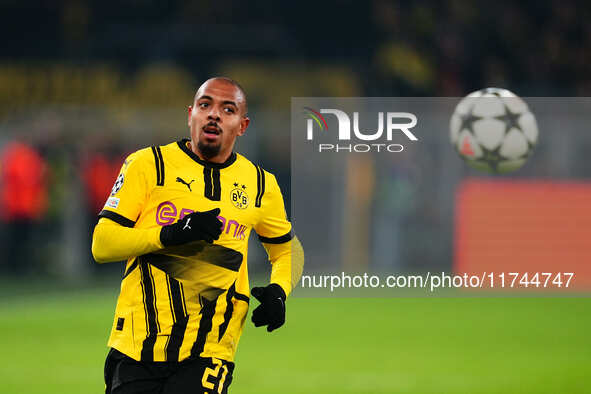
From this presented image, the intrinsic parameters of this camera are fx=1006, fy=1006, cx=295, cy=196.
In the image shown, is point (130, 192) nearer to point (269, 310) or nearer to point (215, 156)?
→ point (215, 156)

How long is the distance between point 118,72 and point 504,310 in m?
10.2

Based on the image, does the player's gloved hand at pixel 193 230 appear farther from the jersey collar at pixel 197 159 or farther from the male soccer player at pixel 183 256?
the jersey collar at pixel 197 159

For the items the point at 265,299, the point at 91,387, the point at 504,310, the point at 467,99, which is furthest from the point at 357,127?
the point at 504,310

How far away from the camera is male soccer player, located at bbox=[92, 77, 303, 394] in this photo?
3.75m

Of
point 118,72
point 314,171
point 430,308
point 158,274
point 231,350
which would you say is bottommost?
point 231,350

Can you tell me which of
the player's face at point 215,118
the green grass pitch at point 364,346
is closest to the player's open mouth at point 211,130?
the player's face at point 215,118

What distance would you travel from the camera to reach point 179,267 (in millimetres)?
3879

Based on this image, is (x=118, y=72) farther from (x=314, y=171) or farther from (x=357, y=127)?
(x=357, y=127)

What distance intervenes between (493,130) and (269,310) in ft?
8.21

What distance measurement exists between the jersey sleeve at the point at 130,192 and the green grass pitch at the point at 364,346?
3.95 meters

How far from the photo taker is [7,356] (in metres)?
9.00

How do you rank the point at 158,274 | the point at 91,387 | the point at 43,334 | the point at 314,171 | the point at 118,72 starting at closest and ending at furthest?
the point at 158,274
the point at 91,387
the point at 43,334
the point at 314,171
the point at 118,72

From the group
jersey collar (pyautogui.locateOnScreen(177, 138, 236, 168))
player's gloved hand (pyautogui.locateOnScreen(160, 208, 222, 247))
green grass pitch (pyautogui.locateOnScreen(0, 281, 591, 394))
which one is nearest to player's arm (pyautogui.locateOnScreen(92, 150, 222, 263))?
player's gloved hand (pyautogui.locateOnScreen(160, 208, 222, 247))

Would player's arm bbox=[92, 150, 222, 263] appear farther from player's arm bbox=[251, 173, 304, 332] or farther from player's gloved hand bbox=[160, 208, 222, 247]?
player's arm bbox=[251, 173, 304, 332]
